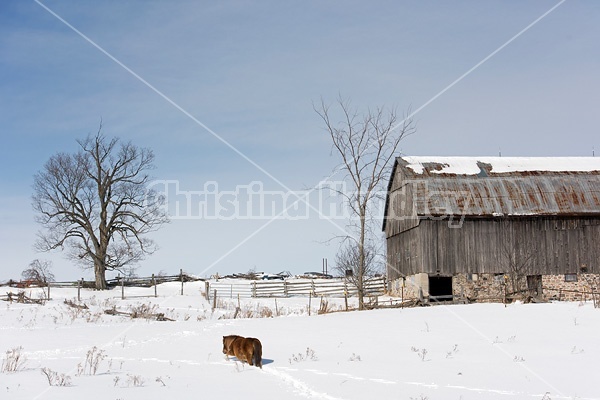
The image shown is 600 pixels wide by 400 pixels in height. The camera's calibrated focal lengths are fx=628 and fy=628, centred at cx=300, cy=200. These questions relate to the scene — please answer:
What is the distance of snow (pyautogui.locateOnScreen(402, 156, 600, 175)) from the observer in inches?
1485

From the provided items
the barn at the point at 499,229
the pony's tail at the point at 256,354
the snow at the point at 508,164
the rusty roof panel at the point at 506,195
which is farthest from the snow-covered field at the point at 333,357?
the snow at the point at 508,164

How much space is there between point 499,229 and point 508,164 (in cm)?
505

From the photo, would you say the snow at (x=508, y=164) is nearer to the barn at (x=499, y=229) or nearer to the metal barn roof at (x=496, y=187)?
the metal barn roof at (x=496, y=187)

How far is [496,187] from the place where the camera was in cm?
3688

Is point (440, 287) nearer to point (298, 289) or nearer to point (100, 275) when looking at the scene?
point (298, 289)

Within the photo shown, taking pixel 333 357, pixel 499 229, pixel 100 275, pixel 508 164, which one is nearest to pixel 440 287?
pixel 499 229

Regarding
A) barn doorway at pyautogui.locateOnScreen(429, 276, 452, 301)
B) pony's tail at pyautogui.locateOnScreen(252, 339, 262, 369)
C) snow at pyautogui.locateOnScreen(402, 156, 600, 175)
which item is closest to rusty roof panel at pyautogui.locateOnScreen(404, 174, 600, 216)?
snow at pyautogui.locateOnScreen(402, 156, 600, 175)

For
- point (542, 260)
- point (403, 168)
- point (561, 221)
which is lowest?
point (542, 260)

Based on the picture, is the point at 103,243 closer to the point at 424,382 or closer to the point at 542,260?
the point at 542,260

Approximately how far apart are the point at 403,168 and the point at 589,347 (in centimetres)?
2373

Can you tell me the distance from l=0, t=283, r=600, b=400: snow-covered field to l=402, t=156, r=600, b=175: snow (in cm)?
1526

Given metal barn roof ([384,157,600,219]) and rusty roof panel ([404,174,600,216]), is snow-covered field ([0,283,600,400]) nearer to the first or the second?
rusty roof panel ([404,174,600,216])

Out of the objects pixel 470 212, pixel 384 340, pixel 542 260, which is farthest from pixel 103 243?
pixel 384 340

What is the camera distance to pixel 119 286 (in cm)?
4756
